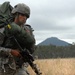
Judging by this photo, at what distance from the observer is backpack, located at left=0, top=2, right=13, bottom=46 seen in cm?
625

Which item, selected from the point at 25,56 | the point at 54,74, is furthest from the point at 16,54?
the point at 54,74

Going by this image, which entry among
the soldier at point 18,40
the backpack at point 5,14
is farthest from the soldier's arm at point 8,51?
the backpack at point 5,14

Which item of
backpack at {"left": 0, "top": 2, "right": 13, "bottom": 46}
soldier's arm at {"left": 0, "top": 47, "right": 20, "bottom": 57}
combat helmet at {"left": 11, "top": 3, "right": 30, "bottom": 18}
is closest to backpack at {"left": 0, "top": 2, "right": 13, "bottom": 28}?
backpack at {"left": 0, "top": 2, "right": 13, "bottom": 46}

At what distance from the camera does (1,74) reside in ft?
20.9

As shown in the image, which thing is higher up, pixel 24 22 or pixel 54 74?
pixel 24 22

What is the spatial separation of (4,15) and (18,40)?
0.47 m

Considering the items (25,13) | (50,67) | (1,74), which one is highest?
(25,13)

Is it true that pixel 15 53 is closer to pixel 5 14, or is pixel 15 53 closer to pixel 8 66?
pixel 8 66

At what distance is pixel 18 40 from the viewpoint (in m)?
6.27

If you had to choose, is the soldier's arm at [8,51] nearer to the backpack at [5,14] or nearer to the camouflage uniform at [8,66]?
the camouflage uniform at [8,66]

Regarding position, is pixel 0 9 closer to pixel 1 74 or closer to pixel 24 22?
pixel 24 22

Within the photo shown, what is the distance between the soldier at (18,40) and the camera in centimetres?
612

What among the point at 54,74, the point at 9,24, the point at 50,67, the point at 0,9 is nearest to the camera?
the point at 9,24

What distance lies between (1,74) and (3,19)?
82 cm
